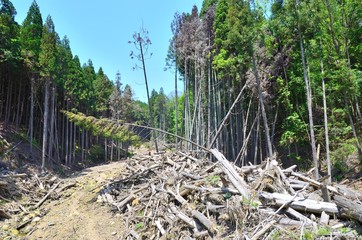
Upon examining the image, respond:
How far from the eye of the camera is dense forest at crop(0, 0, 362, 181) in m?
11.2

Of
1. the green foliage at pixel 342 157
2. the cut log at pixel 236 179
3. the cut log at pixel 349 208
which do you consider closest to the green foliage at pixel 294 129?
the green foliage at pixel 342 157

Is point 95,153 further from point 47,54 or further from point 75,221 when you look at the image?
point 75,221

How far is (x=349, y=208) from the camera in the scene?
14.1 ft

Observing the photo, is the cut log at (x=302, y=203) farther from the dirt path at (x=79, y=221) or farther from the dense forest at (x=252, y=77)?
the dirt path at (x=79, y=221)

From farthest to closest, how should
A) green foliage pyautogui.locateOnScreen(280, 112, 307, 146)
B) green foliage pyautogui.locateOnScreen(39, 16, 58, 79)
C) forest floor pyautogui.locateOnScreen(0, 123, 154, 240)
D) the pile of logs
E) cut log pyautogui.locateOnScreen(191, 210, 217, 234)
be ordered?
green foliage pyautogui.locateOnScreen(39, 16, 58, 79) → green foliage pyautogui.locateOnScreen(280, 112, 307, 146) → forest floor pyautogui.locateOnScreen(0, 123, 154, 240) → cut log pyautogui.locateOnScreen(191, 210, 217, 234) → the pile of logs

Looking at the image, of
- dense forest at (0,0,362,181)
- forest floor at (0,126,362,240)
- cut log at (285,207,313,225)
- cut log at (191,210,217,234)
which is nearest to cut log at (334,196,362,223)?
cut log at (285,207,313,225)

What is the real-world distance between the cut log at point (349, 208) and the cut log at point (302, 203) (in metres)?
0.26

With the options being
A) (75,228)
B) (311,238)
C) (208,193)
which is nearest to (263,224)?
(311,238)

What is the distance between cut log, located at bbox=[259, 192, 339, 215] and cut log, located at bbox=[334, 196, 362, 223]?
10.1 inches

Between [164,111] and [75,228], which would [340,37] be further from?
[164,111]

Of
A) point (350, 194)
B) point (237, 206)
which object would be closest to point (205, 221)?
point (237, 206)

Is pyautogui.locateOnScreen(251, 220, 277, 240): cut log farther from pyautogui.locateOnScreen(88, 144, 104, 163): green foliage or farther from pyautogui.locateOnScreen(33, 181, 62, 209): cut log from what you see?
pyautogui.locateOnScreen(88, 144, 104, 163): green foliage

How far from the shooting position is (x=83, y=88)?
25703 millimetres

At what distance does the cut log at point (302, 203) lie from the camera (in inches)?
187
